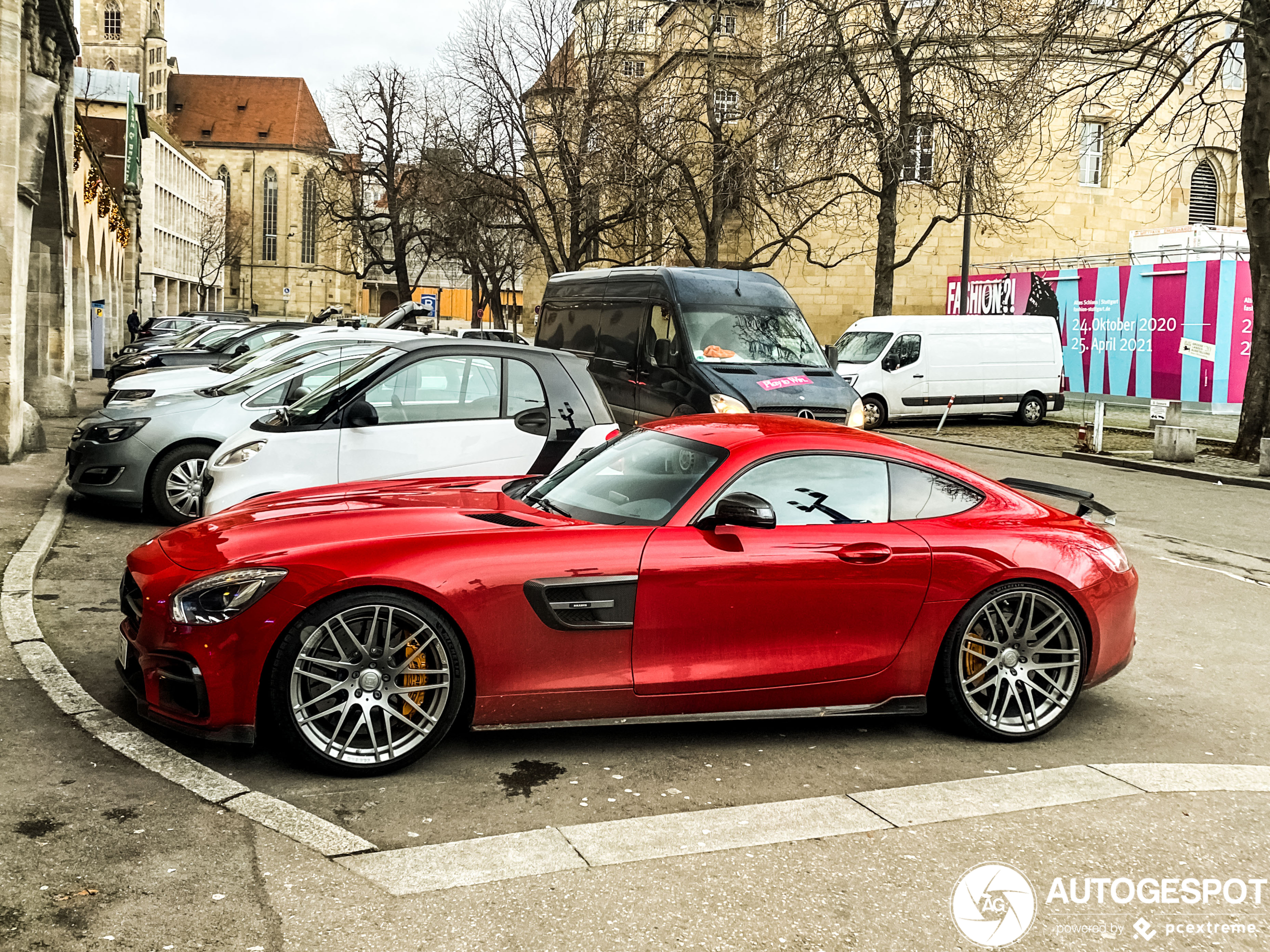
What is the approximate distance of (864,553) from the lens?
5184 mm

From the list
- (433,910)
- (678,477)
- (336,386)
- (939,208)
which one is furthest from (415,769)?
(939,208)

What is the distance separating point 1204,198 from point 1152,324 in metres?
26.2

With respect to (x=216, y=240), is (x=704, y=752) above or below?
A: below

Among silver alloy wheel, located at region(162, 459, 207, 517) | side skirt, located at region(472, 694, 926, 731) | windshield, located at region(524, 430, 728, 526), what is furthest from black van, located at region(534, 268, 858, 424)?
side skirt, located at region(472, 694, 926, 731)

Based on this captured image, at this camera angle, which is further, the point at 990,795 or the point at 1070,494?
the point at 1070,494

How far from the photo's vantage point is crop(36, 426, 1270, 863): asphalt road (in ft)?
14.6

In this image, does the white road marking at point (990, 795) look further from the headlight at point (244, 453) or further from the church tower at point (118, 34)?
the church tower at point (118, 34)

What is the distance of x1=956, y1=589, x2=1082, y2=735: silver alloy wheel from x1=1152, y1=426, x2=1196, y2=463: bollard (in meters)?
15.3

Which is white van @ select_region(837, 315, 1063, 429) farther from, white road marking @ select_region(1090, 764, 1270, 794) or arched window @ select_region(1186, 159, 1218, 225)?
arched window @ select_region(1186, 159, 1218, 225)

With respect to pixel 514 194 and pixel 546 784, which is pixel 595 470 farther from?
pixel 514 194

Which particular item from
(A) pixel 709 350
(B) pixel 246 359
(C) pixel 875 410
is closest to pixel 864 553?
(A) pixel 709 350

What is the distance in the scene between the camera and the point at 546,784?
15.3 ft

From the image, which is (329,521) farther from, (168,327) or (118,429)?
(168,327)

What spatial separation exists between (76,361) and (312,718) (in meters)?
27.5
